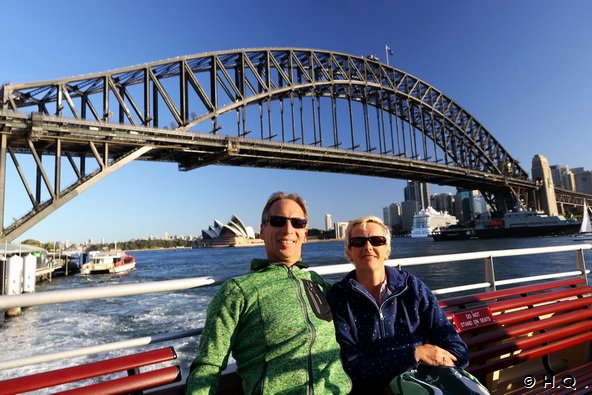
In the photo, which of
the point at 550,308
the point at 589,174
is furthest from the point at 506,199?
the point at 589,174

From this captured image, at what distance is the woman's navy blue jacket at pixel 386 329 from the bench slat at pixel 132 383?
0.74 meters

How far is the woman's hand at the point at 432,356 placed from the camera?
1.65 metres

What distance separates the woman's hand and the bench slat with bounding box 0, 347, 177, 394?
107 centimetres

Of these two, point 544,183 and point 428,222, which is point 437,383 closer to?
point 544,183

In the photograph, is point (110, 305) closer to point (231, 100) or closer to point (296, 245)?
point (296, 245)

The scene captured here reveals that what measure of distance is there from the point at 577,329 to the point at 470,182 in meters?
53.2

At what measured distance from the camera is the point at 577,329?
2.76 metres

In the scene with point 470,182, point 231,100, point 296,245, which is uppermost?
point 231,100

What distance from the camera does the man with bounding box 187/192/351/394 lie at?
56.2 inches

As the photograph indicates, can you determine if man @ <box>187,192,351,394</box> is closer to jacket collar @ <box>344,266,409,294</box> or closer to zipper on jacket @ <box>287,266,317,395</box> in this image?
zipper on jacket @ <box>287,266,317,395</box>

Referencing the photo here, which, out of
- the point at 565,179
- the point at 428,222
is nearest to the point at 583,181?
the point at 565,179

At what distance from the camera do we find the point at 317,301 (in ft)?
5.42

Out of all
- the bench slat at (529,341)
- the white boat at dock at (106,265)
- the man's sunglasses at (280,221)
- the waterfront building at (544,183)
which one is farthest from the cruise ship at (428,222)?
the man's sunglasses at (280,221)

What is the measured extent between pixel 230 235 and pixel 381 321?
293ft
